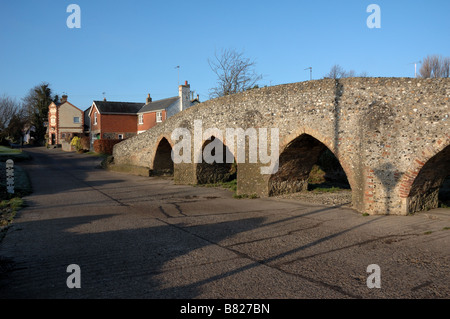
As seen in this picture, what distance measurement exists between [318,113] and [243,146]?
12.1 ft

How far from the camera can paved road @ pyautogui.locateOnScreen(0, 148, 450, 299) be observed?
211 inches

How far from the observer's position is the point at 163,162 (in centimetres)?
2370

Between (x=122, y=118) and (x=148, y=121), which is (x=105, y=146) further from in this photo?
(x=122, y=118)

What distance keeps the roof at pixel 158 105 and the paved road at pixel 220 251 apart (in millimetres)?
30483

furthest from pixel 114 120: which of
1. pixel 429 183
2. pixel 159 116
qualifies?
pixel 429 183

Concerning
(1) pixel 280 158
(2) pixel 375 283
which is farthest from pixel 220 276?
(1) pixel 280 158

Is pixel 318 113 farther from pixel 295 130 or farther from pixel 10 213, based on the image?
pixel 10 213

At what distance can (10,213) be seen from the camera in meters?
11.0

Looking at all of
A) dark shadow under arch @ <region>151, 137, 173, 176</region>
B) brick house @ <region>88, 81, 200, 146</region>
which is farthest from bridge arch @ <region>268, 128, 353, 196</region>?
brick house @ <region>88, 81, 200, 146</region>

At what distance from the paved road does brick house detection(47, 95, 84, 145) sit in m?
44.7

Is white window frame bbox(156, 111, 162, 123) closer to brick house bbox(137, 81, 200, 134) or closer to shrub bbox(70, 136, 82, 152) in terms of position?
brick house bbox(137, 81, 200, 134)

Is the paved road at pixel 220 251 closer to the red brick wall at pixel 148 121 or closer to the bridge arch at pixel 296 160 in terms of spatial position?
the bridge arch at pixel 296 160

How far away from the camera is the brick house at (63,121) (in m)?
53.6

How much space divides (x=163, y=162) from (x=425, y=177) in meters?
16.1
